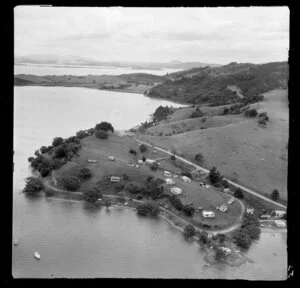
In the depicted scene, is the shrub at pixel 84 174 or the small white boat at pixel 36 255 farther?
the shrub at pixel 84 174

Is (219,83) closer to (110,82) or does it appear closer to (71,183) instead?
(110,82)

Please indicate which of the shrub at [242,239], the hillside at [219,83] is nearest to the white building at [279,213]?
the shrub at [242,239]

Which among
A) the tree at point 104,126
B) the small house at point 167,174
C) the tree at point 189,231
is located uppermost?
the tree at point 104,126

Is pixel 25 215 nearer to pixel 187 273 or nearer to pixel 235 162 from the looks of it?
pixel 187 273

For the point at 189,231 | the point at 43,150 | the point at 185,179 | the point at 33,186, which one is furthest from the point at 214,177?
the point at 43,150

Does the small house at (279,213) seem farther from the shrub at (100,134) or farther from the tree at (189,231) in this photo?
the shrub at (100,134)
